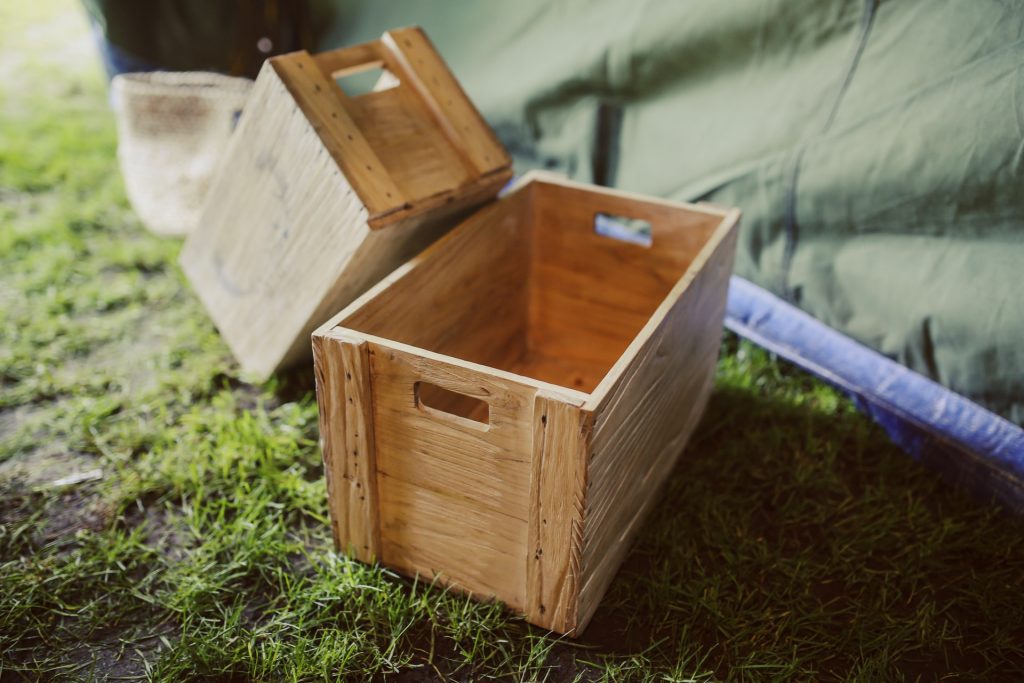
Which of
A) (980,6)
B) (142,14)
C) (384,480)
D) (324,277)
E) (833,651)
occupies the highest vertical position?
(980,6)

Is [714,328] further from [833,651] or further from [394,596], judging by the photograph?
A: [394,596]

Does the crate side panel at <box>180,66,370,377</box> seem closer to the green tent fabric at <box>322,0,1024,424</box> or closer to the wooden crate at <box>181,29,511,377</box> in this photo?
the wooden crate at <box>181,29,511,377</box>

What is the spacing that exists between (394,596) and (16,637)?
56 centimetres

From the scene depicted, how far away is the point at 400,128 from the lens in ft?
5.28

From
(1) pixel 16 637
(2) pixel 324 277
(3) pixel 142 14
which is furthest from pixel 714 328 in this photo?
(3) pixel 142 14

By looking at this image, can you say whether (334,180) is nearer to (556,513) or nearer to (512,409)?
(512,409)

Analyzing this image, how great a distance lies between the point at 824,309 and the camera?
180 centimetres

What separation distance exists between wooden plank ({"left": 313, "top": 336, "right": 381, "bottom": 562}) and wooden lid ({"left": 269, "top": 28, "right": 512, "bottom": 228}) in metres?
0.28

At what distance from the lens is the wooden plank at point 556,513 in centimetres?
114

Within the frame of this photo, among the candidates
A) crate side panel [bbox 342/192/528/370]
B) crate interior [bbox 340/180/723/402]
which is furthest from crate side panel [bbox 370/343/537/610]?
crate interior [bbox 340/180/723/402]

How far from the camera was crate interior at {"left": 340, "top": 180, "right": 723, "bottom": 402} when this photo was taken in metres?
1.63

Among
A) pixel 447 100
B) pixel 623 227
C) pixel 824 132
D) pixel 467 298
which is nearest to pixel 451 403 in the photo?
pixel 467 298

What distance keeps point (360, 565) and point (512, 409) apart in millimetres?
451

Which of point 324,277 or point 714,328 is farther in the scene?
point 714,328
